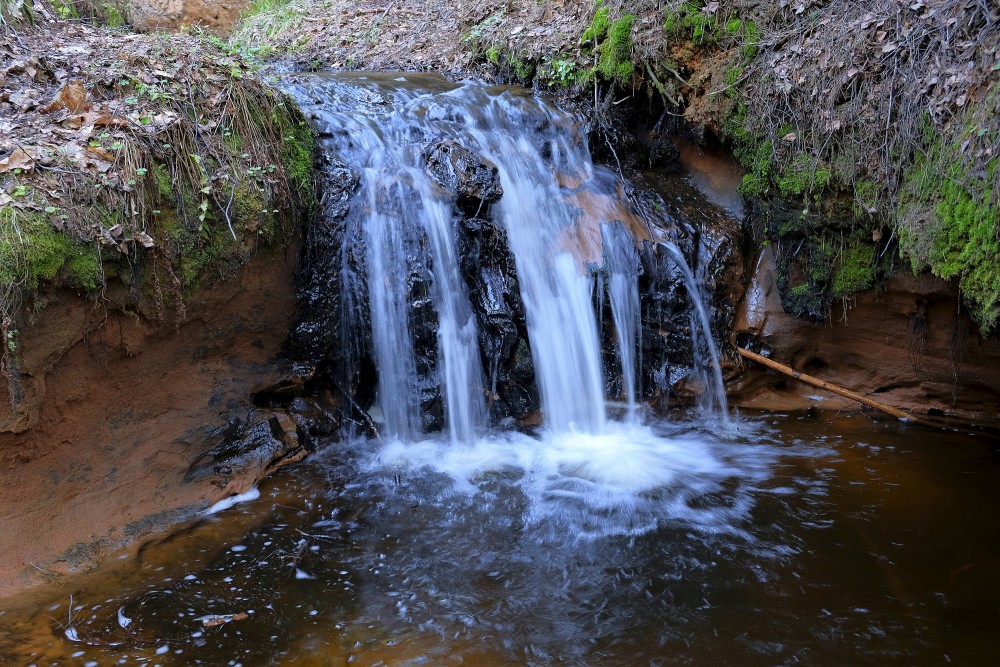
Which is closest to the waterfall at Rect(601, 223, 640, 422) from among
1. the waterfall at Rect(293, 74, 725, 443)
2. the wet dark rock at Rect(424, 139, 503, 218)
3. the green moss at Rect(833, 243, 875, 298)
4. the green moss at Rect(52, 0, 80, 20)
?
the waterfall at Rect(293, 74, 725, 443)

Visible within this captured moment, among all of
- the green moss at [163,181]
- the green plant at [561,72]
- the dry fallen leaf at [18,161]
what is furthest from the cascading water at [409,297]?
the green plant at [561,72]

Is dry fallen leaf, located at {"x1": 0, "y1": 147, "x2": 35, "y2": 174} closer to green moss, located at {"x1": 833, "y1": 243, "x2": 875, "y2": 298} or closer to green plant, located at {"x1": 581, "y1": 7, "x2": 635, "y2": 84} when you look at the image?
green plant, located at {"x1": 581, "y1": 7, "x2": 635, "y2": 84}

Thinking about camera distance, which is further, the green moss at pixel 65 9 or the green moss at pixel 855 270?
the green moss at pixel 65 9

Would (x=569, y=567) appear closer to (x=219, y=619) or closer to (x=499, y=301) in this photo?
(x=219, y=619)

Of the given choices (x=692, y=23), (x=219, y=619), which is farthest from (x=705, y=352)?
(x=219, y=619)

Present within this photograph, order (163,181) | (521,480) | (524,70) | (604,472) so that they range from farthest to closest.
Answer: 1. (524,70)
2. (604,472)
3. (521,480)
4. (163,181)

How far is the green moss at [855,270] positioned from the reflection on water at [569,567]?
4.26ft

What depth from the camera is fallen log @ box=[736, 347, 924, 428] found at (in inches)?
231

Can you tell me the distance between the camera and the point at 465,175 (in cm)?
594

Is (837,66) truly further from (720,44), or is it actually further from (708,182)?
(708,182)

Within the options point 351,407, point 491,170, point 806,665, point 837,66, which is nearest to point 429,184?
point 491,170

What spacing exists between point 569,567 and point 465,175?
345 centimetres

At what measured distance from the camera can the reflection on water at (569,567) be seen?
3.34m

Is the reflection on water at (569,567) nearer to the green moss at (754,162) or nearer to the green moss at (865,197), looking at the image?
the green moss at (865,197)
